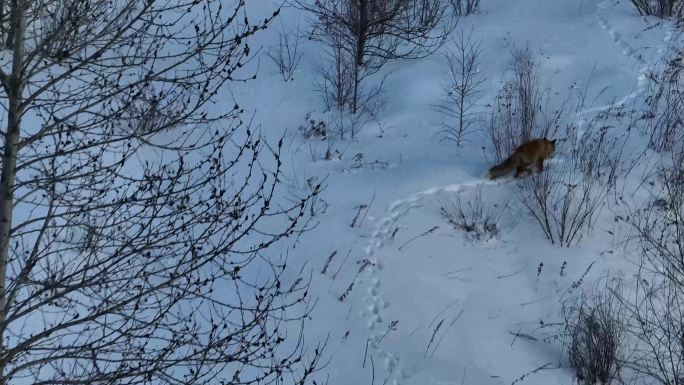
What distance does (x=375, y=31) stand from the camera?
10.1 metres

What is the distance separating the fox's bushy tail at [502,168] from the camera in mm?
7117

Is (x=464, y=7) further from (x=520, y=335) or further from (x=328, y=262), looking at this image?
(x=520, y=335)

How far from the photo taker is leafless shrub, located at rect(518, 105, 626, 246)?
256 inches

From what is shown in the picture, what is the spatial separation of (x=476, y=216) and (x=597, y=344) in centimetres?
208

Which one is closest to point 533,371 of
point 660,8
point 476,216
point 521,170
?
point 476,216

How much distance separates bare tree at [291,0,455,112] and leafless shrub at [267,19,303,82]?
1.21 ft

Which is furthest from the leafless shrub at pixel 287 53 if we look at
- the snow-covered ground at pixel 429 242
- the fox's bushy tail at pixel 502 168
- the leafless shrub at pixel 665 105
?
the leafless shrub at pixel 665 105

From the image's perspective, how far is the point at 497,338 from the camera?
5.68 m

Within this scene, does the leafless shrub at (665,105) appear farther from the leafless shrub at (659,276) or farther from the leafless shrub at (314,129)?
the leafless shrub at (314,129)

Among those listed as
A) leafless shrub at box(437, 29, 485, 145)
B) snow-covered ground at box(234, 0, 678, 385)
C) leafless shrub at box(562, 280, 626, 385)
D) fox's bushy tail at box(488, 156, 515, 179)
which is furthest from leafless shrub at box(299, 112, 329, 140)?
leafless shrub at box(562, 280, 626, 385)

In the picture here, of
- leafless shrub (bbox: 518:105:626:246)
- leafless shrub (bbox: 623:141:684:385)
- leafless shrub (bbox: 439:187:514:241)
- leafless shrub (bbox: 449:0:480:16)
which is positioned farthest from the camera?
leafless shrub (bbox: 449:0:480:16)

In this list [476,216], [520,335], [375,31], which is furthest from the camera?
[375,31]

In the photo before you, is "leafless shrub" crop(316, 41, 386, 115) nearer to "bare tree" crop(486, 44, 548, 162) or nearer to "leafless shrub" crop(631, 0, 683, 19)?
"bare tree" crop(486, 44, 548, 162)

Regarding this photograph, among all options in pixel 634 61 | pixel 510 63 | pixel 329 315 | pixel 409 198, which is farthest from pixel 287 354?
pixel 634 61
